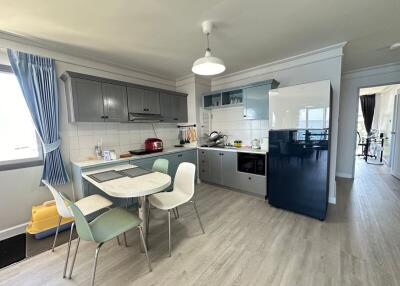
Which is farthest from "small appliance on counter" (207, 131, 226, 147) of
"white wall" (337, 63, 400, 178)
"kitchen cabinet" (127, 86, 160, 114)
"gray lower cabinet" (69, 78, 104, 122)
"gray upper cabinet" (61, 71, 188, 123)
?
"white wall" (337, 63, 400, 178)

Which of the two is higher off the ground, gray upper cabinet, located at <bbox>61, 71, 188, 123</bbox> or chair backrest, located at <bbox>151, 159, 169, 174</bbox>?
gray upper cabinet, located at <bbox>61, 71, 188, 123</bbox>

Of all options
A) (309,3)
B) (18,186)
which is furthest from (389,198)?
(18,186)

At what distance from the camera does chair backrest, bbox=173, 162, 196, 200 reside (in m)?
2.11

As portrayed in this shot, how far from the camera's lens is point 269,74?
3.30 metres

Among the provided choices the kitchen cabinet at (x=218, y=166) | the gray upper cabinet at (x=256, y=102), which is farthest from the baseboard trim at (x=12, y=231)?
the gray upper cabinet at (x=256, y=102)

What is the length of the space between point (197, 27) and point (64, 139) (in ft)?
7.99

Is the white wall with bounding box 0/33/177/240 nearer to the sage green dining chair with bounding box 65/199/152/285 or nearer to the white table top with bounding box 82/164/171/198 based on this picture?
the white table top with bounding box 82/164/171/198

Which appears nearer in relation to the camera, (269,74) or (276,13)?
(276,13)

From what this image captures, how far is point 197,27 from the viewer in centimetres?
200

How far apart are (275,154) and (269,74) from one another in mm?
1641

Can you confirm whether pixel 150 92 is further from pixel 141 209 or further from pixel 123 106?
pixel 141 209

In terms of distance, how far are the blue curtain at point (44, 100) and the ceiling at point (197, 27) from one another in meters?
0.29

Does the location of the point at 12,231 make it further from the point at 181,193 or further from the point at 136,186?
the point at 181,193

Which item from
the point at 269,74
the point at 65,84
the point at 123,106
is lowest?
the point at 123,106
